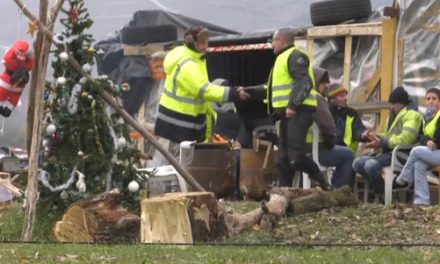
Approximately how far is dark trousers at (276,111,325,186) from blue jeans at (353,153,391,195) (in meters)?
0.61

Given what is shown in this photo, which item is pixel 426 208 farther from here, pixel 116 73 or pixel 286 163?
pixel 116 73

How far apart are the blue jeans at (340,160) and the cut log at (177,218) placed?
2.96 metres

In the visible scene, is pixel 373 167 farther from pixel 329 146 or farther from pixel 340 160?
pixel 329 146

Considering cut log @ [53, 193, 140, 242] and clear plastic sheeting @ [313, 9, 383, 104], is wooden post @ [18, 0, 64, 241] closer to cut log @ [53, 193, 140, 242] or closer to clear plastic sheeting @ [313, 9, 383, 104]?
cut log @ [53, 193, 140, 242]

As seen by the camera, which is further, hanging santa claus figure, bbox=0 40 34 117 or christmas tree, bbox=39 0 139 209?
hanging santa claus figure, bbox=0 40 34 117

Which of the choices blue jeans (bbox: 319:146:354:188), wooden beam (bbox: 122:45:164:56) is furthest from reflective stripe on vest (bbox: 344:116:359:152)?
wooden beam (bbox: 122:45:164:56)

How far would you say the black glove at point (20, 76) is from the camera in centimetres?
1155

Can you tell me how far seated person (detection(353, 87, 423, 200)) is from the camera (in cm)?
1095

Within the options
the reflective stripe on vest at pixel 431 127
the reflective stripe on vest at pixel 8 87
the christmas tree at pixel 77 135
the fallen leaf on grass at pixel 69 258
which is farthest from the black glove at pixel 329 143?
the fallen leaf on grass at pixel 69 258

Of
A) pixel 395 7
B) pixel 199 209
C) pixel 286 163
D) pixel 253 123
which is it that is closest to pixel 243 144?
pixel 253 123

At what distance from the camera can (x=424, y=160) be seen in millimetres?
10438

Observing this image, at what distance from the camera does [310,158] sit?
10688 millimetres

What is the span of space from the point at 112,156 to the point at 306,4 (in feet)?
30.9

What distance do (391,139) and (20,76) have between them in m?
4.32
